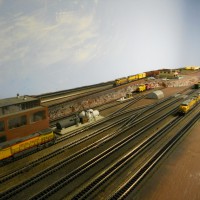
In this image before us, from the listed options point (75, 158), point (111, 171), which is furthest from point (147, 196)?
point (75, 158)

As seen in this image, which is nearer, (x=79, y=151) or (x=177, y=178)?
(x=177, y=178)

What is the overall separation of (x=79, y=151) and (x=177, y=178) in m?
7.80

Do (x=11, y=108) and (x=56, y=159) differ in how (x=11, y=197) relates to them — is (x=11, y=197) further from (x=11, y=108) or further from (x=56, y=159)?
(x=11, y=108)

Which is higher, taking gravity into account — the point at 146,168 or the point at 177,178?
the point at 146,168

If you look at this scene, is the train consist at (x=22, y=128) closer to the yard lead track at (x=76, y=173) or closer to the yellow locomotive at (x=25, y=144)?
the yellow locomotive at (x=25, y=144)

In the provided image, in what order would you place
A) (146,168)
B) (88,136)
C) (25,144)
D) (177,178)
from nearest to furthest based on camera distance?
1. (177,178)
2. (146,168)
3. (25,144)
4. (88,136)

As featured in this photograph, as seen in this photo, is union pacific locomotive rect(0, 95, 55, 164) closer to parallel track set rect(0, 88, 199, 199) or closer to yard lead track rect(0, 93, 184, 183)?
yard lead track rect(0, 93, 184, 183)

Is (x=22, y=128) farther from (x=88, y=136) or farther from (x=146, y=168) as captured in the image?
(x=146, y=168)

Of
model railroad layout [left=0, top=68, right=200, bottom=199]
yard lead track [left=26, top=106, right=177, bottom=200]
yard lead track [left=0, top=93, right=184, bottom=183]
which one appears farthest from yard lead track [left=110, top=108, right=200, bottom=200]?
yard lead track [left=0, top=93, right=184, bottom=183]

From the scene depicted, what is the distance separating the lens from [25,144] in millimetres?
16641

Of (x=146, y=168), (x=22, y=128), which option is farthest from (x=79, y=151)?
(x=146, y=168)

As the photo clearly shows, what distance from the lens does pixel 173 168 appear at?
49.9ft

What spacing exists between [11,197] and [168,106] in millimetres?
25394

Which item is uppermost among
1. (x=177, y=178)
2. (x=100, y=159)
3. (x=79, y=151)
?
(x=79, y=151)
